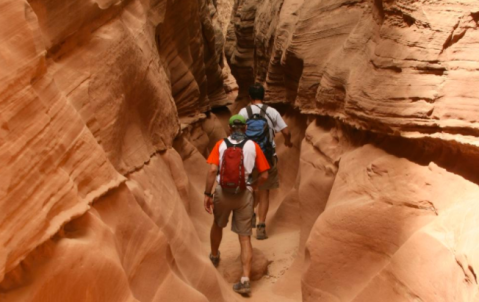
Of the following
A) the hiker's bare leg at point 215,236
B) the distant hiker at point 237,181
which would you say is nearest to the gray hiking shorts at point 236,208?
the distant hiker at point 237,181

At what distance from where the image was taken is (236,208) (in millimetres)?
4910

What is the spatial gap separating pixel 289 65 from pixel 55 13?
15.5ft

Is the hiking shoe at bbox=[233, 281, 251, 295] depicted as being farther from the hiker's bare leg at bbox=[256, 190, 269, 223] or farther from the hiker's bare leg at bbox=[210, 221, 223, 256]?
the hiker's bare leg at bbox=[256, 190, 269, 223]

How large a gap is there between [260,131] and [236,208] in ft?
4.57

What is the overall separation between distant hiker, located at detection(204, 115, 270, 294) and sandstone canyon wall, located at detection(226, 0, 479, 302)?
2.68 ft

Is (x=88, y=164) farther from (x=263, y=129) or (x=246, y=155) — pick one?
(x=263, y=129)

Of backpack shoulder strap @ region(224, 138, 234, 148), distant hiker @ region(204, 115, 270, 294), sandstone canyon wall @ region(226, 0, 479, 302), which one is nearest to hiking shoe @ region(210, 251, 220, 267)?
distant hiker @ region(204, 115, 270, 294)

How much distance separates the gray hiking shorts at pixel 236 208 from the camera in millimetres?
4832

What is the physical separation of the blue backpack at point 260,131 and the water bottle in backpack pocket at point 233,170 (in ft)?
4.23

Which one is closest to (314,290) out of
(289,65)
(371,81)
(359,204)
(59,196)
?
(359,204)

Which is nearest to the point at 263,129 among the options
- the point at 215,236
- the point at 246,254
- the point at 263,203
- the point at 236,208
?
the point at 263,203

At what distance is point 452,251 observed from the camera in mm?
2793

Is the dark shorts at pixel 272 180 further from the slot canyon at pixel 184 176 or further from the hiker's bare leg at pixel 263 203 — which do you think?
the slot canyon at pixel 184 176

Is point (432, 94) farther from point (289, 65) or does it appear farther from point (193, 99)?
point (193, 99)
